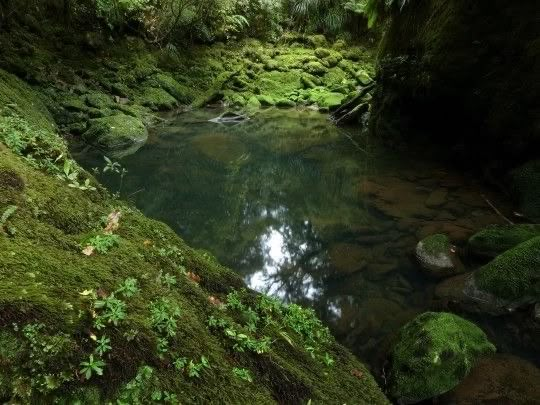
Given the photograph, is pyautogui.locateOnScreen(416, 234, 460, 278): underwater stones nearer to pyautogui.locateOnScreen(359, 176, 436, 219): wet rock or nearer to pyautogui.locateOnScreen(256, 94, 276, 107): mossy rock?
pyautogui.locateOnScreen(359, 176, 436, 219): wet rock

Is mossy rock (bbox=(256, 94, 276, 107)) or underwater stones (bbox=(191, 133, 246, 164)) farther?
mossy rock (bbox=(256, 94, 276, 107))

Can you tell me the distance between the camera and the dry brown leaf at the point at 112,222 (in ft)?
8.56

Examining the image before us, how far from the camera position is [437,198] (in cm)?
784

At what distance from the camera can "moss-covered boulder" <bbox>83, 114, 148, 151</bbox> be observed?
9.97 m

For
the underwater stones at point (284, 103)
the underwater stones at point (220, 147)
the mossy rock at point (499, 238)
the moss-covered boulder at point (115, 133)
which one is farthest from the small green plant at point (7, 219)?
the underwater stones at point (284, 103)

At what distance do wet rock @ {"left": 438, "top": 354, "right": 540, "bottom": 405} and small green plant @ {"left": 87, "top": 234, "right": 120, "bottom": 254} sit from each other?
306 centimetres

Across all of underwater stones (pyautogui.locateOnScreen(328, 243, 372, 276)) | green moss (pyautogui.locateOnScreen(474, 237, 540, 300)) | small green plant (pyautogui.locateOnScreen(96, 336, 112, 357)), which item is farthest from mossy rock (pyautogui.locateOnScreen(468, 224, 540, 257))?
small green plant (pyautogui.locateOnScreen(96, 336, 112, 357))

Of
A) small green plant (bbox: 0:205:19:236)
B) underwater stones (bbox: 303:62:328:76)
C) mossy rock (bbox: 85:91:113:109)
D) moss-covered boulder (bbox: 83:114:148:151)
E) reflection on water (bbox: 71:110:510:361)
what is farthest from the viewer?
underwater stones (bbox: 303:62:328:76)

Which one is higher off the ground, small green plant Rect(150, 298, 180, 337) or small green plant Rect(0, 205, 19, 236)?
small green plant Rect(0, 205, 19, 236)

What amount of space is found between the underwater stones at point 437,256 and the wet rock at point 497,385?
64.9 inches

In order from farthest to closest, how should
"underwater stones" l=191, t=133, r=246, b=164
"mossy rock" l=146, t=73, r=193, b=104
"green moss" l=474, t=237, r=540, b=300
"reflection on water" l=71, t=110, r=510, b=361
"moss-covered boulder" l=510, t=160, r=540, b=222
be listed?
"mossy rock" l=146, t=73, r=193, b=104 < "underwater stones" l=191, t=133, r=246, b=164 < "moss-covered boulder" l=510, t=160, r=540, b=222 < "reflection on water" l=71, t=110, r=510, b=361 < "green moss" l=474, t=237, r=540, b=300

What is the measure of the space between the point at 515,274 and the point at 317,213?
343 centimetres

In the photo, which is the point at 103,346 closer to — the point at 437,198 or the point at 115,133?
the point at 437,198

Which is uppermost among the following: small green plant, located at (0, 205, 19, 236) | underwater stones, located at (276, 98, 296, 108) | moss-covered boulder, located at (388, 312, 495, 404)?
small green plant, located at (0, 205, 19, 236)
